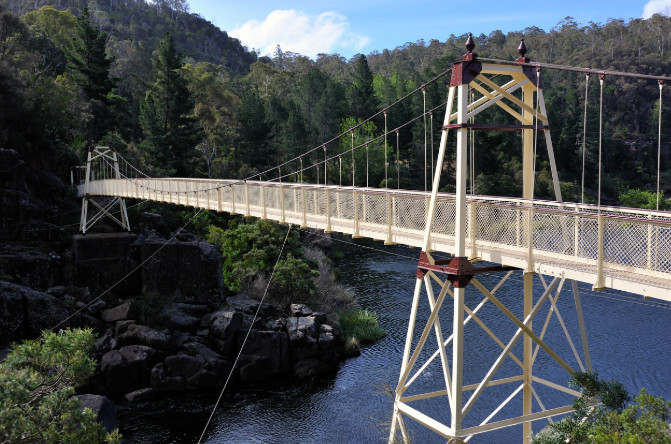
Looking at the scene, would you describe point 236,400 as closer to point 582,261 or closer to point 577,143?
point 582,261

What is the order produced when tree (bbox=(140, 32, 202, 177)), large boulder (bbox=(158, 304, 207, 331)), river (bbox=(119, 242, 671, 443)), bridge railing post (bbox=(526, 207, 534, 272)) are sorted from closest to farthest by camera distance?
bridge railing post (bbox=(526, 207, 534, 272)) < river (bbox=(119, 242, 671, 443)) < large boulder (bbox=(158, 304, 207, 331)) < tree (bbox=(140, 32, 202, 177))

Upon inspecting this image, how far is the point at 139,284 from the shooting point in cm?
2352

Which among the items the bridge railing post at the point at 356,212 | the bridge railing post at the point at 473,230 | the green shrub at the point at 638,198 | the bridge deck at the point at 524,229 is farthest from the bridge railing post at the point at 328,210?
the green shrub at the point at 638,198

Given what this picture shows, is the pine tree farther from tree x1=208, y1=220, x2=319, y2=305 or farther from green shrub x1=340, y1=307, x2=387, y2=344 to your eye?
green shrub x1=340, y1=307, x2=387, y2=344

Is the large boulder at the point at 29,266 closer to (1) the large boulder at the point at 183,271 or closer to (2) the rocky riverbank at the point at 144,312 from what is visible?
(2) the rocky riverbank at the point at 144,312

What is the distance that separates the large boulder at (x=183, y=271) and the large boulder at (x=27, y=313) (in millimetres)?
3347

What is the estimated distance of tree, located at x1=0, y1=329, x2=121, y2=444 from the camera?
742 centimetres

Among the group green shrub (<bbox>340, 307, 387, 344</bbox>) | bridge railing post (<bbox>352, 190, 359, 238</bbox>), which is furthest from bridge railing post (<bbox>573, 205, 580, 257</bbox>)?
green shrub (<bbox>340, 307, 387, 344</bbox>)

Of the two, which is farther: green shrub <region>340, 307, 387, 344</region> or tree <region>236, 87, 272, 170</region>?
tree <region>236, 87, 272, 170</region>

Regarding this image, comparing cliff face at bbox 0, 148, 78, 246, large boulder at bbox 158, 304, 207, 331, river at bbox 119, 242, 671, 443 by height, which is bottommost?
river at bbox 119, 242, 671, 443

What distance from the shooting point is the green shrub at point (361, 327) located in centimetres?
2122

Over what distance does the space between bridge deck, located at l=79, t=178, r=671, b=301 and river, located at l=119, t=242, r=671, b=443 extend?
5337mm

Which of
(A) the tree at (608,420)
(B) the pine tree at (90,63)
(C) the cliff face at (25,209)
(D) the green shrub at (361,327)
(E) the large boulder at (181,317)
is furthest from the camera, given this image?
(B) the pine tree at (90,63)

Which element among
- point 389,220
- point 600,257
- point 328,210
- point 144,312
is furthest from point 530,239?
point 144,312
